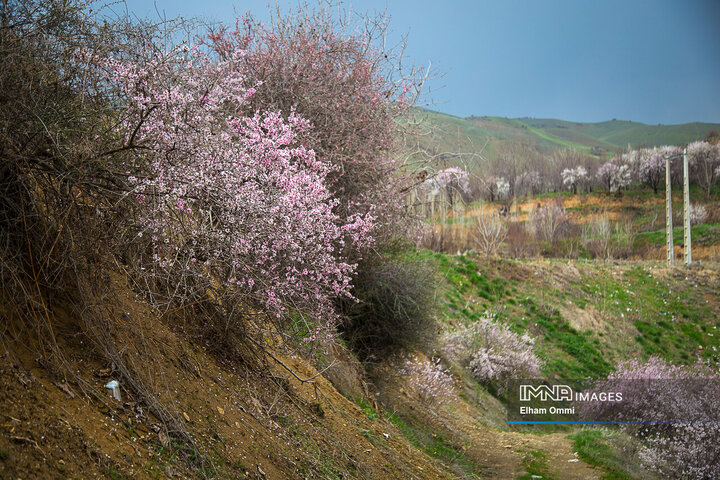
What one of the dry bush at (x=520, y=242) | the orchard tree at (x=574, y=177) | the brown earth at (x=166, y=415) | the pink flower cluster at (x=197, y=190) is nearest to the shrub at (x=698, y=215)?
the dry bush at (x=520, y=242)

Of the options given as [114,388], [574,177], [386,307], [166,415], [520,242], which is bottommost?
[386,307]

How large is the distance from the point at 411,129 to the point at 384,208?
2459mm

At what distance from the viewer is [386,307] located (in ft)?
34.3

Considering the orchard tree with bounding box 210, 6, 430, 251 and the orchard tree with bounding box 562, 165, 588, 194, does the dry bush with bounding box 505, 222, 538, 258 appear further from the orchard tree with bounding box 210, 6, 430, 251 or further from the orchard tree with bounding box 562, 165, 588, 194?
the orchard tree with bounding box 210, 6, 430, 251

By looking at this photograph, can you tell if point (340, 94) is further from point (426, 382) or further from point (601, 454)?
point (601, 454)

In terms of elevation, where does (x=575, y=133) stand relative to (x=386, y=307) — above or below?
above

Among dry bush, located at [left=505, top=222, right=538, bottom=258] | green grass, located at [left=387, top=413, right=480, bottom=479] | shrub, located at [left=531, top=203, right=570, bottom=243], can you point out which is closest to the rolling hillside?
shrub, located at [left=531, top=203, right=570, bottom=243]

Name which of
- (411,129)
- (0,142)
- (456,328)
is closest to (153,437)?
(0,142)

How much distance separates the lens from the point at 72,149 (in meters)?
3.33

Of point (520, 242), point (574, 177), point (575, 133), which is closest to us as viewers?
point (520, 242)

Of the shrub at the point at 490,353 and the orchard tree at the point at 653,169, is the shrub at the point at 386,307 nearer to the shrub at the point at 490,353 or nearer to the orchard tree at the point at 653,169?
the shrub at the point at 490,353

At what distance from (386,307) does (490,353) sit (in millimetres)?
7163

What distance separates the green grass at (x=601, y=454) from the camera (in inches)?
370

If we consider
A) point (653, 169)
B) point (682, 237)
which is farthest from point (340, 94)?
point (653, 169)
